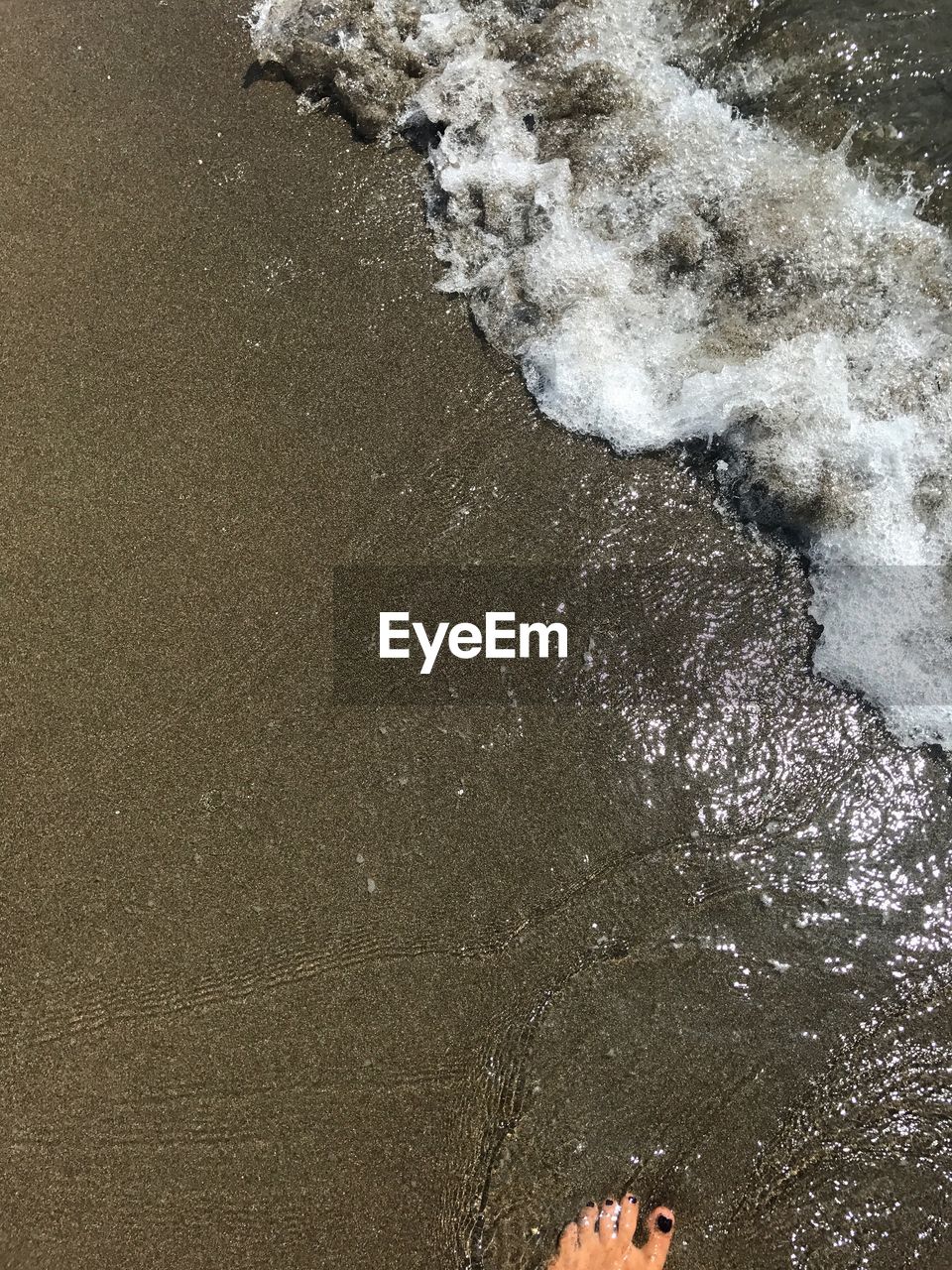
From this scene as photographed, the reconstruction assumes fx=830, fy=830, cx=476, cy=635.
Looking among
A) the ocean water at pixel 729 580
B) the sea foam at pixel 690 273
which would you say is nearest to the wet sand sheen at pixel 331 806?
the ocean water at pixel 729 580

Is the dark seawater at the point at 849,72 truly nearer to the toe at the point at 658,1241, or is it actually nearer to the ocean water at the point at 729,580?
the ocean water at the point at 729,580

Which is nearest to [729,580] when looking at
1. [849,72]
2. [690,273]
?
[690,273]

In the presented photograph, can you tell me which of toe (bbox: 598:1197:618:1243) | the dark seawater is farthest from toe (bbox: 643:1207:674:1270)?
the dark seawater

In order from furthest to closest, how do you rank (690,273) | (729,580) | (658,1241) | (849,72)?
(849,72), (690,273), (729,580), (658,1241)

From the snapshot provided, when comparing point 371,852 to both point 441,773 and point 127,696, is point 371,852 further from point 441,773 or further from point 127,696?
point 127,696

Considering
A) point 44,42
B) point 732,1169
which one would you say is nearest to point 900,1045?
point 732,1169

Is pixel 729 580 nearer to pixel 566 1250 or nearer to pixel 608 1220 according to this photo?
pixel 608 1220

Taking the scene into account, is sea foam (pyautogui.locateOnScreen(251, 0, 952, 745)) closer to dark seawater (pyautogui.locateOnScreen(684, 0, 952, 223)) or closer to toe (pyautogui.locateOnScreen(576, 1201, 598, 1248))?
dark seawater (pyautogui.locateOnScreen(684, 0, 952, 223))
